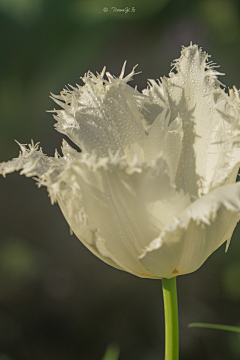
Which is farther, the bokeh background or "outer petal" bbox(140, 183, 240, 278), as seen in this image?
the bokeh background

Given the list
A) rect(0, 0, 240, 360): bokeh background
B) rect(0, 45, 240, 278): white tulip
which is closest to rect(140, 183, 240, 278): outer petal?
rect(0, 45, 240, 278): white tulip

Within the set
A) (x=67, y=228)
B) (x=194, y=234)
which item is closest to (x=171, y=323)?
(x=194, y=234)

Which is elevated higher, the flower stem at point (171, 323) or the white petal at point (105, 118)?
the white petal at point (105, 118)

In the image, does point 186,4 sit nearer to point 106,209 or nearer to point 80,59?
point 80,59

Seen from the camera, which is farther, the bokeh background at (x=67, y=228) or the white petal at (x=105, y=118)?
the bokeh background at (x=67, y=228)

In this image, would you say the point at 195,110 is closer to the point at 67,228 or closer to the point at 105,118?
the point at 105,118

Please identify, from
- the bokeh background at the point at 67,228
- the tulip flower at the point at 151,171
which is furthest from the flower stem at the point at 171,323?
the bokeh background at the point at 67,228

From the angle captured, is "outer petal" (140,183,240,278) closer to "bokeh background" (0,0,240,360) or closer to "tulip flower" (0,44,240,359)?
"tulip flower" (0,44,240,359)

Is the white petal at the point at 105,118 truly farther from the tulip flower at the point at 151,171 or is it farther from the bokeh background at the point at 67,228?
the bokeh background at the point at 67,228

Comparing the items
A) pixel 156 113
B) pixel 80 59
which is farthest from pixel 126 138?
pixel 80 59
